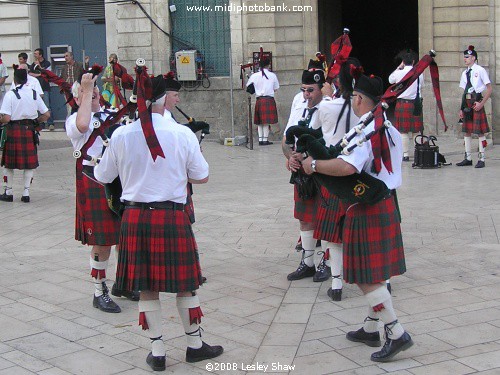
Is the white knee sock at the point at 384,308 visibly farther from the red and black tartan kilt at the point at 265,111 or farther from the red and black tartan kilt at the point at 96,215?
the red and black tartan kilt at the point at 265,111

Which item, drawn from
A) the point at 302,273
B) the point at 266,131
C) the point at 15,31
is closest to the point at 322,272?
the point at 302,273

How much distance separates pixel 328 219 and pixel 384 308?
1431mm

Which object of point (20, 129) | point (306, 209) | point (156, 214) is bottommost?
point (306, 209)

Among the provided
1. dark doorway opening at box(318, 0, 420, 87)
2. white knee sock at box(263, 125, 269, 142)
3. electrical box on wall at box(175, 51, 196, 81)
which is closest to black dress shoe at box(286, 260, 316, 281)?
white knee sock at box(263, 125, 269, 142)

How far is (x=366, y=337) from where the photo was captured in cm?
587

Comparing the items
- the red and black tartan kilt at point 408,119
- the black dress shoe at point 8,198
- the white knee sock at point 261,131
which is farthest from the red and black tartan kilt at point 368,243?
the white knee sock at point 261,131

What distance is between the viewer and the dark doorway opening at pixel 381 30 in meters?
24.9

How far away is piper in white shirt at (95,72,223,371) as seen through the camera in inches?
212

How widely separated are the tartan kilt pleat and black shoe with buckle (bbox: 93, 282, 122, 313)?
0.39m

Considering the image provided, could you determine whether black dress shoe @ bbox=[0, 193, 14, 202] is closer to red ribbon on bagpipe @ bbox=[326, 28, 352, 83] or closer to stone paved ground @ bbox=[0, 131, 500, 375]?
stone paved ground @ bbox=[0, 131, 500, 375]

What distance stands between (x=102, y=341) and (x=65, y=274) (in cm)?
194

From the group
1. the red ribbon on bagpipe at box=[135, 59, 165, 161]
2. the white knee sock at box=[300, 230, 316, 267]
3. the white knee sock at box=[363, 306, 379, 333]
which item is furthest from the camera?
the white knee sock at box=[300, 230, 316, 267]

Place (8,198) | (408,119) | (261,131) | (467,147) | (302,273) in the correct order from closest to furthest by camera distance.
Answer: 1. (302,273)
2. (8,198)
3. (467,147)
4. (408,119)
5. (261,131)

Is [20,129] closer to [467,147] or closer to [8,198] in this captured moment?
[8,198]
